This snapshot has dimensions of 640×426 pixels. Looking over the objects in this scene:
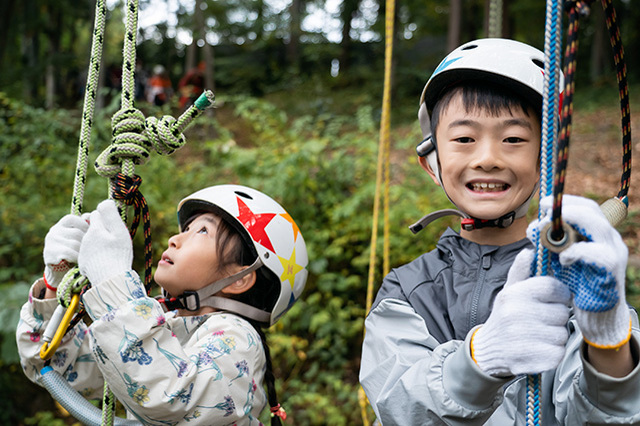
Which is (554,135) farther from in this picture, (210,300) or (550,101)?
(210,300)

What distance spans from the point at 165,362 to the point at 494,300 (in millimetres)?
976

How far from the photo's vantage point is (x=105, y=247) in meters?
1.71

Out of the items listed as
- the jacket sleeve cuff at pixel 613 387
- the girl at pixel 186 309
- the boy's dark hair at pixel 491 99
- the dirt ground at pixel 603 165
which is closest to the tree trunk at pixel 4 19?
the dirt ground at pixel 603 165

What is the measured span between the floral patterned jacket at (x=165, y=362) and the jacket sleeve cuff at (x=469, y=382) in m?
0.77

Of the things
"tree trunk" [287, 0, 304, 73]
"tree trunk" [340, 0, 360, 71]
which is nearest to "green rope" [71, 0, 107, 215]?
"tree trunk" [287, 0, 304, 73]

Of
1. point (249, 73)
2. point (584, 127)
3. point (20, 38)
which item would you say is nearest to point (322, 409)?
point (584, 127)

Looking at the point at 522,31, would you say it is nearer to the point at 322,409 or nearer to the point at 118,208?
the point at 322,409

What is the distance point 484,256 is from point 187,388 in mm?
1020

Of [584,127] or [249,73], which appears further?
[249,73]

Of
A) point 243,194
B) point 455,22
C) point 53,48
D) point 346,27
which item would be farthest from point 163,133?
point 53,48

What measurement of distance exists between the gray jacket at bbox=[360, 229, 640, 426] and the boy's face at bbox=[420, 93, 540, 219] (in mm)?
159

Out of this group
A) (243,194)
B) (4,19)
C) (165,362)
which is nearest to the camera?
(165,362)

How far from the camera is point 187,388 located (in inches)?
64.5

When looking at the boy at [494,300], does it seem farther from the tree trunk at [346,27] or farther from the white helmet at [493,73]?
the tree trunk at [346,27]
